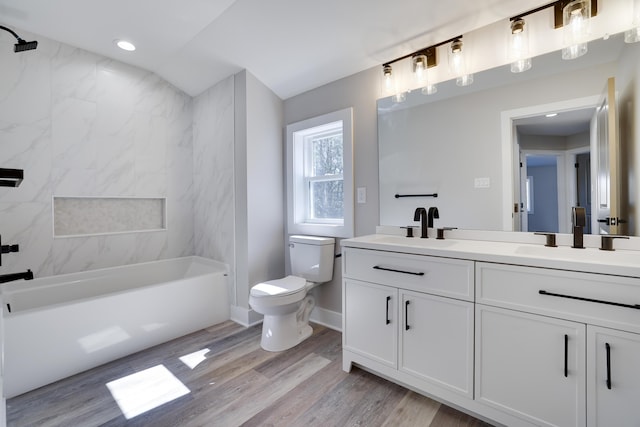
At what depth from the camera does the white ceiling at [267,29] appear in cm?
184

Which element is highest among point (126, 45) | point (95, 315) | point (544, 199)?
point (126, 45)

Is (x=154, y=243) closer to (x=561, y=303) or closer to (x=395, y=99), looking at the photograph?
(x=395, y=99)

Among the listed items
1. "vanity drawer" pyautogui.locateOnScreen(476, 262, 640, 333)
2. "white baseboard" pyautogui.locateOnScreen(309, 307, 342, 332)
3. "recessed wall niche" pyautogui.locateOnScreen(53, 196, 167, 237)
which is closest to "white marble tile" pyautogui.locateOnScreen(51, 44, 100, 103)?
"recessed wall niche" pyautogui.locateOnScreen(53, 196, 167, 237)

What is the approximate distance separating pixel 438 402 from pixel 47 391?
2.34m

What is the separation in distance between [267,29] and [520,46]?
1706 mm

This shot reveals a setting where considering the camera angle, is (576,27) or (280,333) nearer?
(576,27)

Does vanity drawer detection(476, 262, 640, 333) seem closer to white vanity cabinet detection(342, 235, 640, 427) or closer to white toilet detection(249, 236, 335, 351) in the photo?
white vanity cabinet detection(342, 235, 640, 427)

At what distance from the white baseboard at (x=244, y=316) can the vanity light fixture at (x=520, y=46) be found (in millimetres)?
2682

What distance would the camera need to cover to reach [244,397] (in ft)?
5.58

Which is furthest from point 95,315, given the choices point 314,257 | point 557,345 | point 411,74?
point 411,74

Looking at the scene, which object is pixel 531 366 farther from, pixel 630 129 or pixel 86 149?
pixel 86 149

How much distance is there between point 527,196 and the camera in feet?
5.53

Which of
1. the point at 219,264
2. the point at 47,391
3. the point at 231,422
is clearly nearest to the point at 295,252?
the point at 219,264

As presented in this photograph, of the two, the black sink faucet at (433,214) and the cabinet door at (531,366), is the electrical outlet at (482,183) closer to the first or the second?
the black sink faucet at (433,214)
